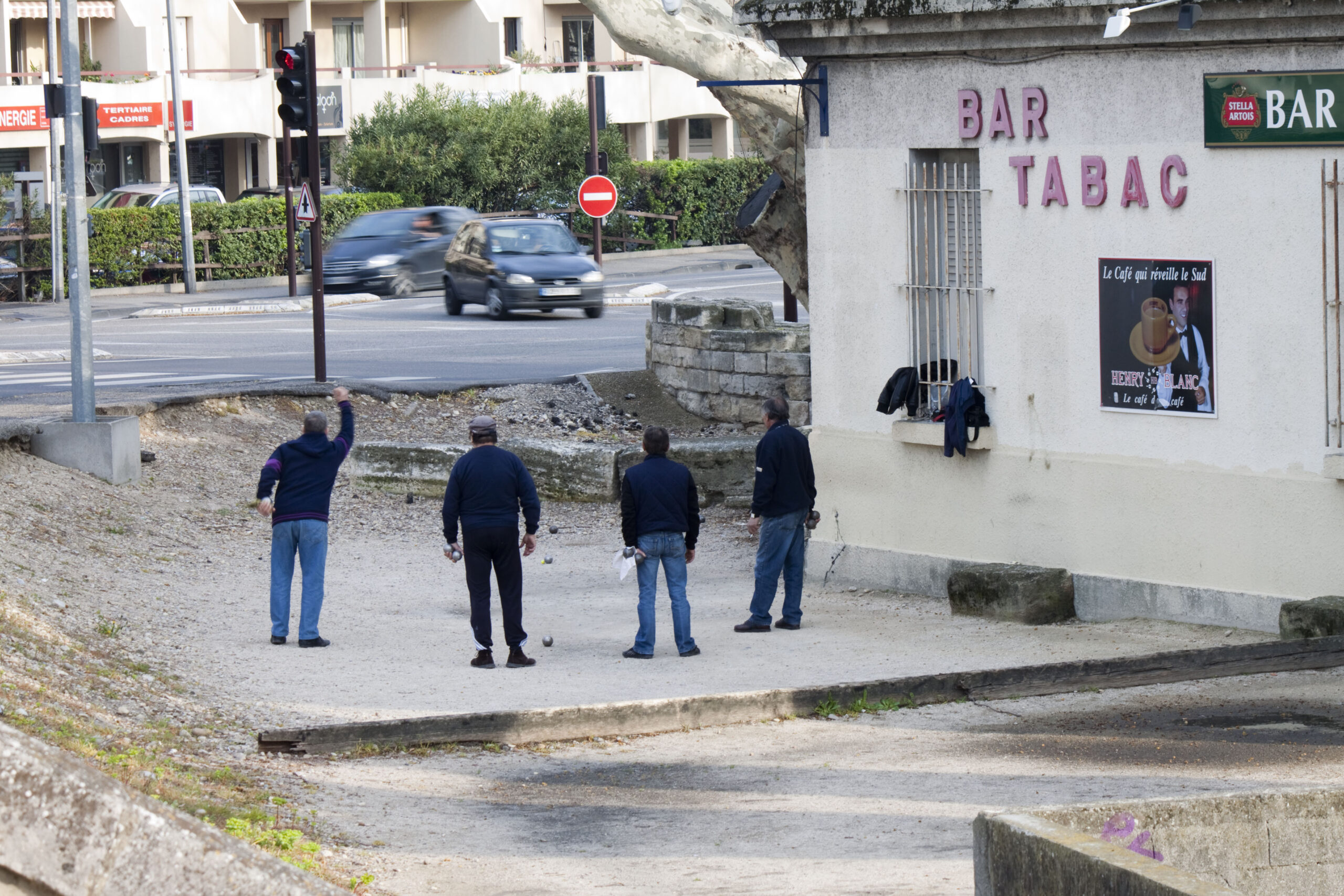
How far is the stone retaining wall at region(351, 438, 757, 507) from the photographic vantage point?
51.5ft

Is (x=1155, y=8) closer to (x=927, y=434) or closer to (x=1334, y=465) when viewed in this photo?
(x=1334, y=465)

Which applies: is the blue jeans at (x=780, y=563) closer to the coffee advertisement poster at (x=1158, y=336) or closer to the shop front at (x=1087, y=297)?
the shop front at (x=1087, y=297)

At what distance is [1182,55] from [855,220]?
2720 mm

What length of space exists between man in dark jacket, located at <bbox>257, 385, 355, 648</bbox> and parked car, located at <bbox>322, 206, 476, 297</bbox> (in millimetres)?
22932

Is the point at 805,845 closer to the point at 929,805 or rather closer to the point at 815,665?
the point at 929,805

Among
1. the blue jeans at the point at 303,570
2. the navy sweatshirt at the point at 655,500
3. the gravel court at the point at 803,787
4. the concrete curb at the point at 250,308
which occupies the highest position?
the concrete curb at the point at 250,308

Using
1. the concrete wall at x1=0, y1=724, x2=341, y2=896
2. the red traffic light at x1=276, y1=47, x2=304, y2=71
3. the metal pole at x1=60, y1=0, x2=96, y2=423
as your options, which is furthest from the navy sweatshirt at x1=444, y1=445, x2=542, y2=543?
the red traffic light at x1=276, y1=47, x2=304, y2=71

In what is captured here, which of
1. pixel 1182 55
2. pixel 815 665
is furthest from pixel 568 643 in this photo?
pixel 1182 55

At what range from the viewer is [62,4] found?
50.9ft

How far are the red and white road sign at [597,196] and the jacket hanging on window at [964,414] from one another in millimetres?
25173

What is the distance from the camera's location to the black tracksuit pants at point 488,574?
10.4 m

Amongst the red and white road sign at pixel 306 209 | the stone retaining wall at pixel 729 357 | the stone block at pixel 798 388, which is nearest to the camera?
the stone block at pixel 798 388

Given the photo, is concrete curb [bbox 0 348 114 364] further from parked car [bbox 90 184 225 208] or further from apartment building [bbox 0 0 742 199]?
apartment building [bbox 0 0 742 199]

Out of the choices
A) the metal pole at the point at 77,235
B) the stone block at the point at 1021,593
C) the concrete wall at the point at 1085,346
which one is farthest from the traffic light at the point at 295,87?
the stone block at the point at 1021,593
